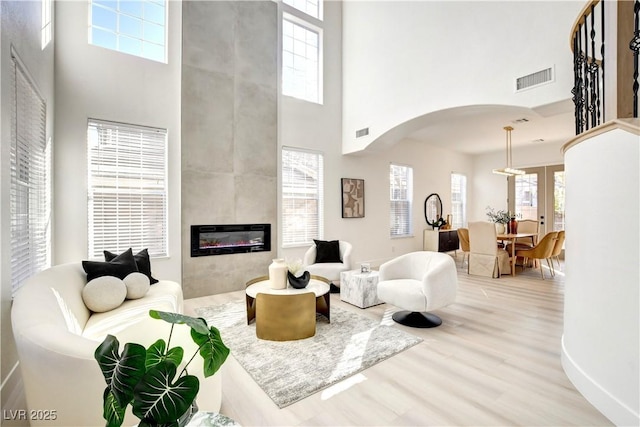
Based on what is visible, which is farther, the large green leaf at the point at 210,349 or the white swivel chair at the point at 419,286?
the white swivel chair at the point at 419,286

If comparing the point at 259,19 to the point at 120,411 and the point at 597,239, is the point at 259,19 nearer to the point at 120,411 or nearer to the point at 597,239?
the point at 597,239

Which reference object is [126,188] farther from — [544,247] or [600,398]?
[544,247]

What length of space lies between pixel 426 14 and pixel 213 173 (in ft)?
13.8

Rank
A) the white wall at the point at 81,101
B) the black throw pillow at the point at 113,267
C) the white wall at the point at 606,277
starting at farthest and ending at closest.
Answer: the white wall at the point at 81,101
the black throw pillow at the point at 113,267
the white wall at the point at 606,277

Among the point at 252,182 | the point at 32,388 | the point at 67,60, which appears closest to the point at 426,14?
the point at 252,182

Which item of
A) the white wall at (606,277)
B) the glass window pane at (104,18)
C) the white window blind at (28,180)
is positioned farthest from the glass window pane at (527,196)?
the white window blind at (28,180)

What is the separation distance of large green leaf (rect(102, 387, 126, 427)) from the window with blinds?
7.12 metres

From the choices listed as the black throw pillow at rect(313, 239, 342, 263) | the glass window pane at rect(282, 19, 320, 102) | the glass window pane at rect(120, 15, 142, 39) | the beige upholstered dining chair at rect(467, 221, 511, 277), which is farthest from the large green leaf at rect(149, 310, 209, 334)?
the beige upholstered dining chair at rect(467, 221, 511, 277)

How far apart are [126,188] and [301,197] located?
2.89 m

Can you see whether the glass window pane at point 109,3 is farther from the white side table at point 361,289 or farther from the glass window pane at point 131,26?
the white side table at point 361,289

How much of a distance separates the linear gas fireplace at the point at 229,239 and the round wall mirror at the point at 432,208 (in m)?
4.93

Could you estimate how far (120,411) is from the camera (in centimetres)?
74

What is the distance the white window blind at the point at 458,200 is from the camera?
9406 mm

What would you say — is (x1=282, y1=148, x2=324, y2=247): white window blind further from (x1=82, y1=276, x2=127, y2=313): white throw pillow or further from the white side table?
(x1=82, y1=276, x2=127, y2=313): white throw pillow
